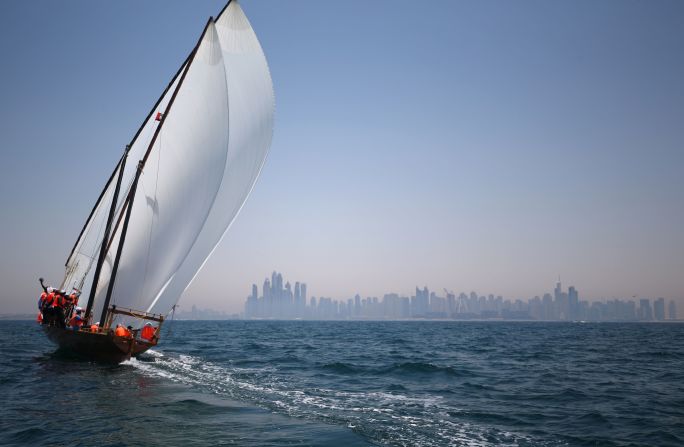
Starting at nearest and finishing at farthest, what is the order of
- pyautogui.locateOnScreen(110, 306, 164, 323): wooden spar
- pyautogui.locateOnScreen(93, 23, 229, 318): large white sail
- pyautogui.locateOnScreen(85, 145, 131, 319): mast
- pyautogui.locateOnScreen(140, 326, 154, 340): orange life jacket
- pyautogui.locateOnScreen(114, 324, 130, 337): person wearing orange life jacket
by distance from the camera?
pyautogui.locateOnScreen(93, 23, 229, 318): large white sail → pyautogui.locateOnScreen(114, 324, 130, 337): person wearing orange life jacket → pyautogui.locateOnScreen(110, 306, 164, 323): wooden spar → pyautogui.locateOnScreen(140, 326, 154, 340): orange life jacket → pyautogui.locateOnScreen(85, 145, 131, 319): mast

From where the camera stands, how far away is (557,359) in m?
31.3

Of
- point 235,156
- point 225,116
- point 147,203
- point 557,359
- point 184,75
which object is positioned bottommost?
point 557,359

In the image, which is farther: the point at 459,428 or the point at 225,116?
the point at 225,116

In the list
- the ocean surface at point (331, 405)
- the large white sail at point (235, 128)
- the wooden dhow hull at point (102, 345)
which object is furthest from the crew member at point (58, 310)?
the large white sail at point (235, 128)

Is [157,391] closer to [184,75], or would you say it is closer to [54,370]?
[54,370]

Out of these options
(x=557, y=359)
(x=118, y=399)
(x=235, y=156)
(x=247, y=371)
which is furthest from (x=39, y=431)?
(x=557, y=359)

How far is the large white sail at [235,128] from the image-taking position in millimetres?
22500

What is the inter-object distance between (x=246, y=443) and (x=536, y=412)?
9.85 metres

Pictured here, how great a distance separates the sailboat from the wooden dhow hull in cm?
6

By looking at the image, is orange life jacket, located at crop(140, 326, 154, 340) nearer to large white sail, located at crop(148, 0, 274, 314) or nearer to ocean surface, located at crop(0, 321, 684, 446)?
large white sail, located at crop(148, 0, 274, 314)

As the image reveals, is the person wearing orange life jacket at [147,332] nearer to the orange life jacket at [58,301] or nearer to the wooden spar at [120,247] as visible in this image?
the wooden spar at [120,247]

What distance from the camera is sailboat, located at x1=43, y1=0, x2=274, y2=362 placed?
21.1 m

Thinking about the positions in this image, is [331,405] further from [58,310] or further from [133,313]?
[58,310]

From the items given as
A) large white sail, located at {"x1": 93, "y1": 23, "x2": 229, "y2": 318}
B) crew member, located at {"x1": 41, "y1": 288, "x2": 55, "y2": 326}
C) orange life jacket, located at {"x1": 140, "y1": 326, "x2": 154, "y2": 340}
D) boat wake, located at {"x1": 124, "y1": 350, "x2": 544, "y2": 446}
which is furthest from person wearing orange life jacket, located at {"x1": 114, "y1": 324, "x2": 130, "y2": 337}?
crew member, located at {"x1": 41, "y1": 288, "x2": 55, "y2": 326}
